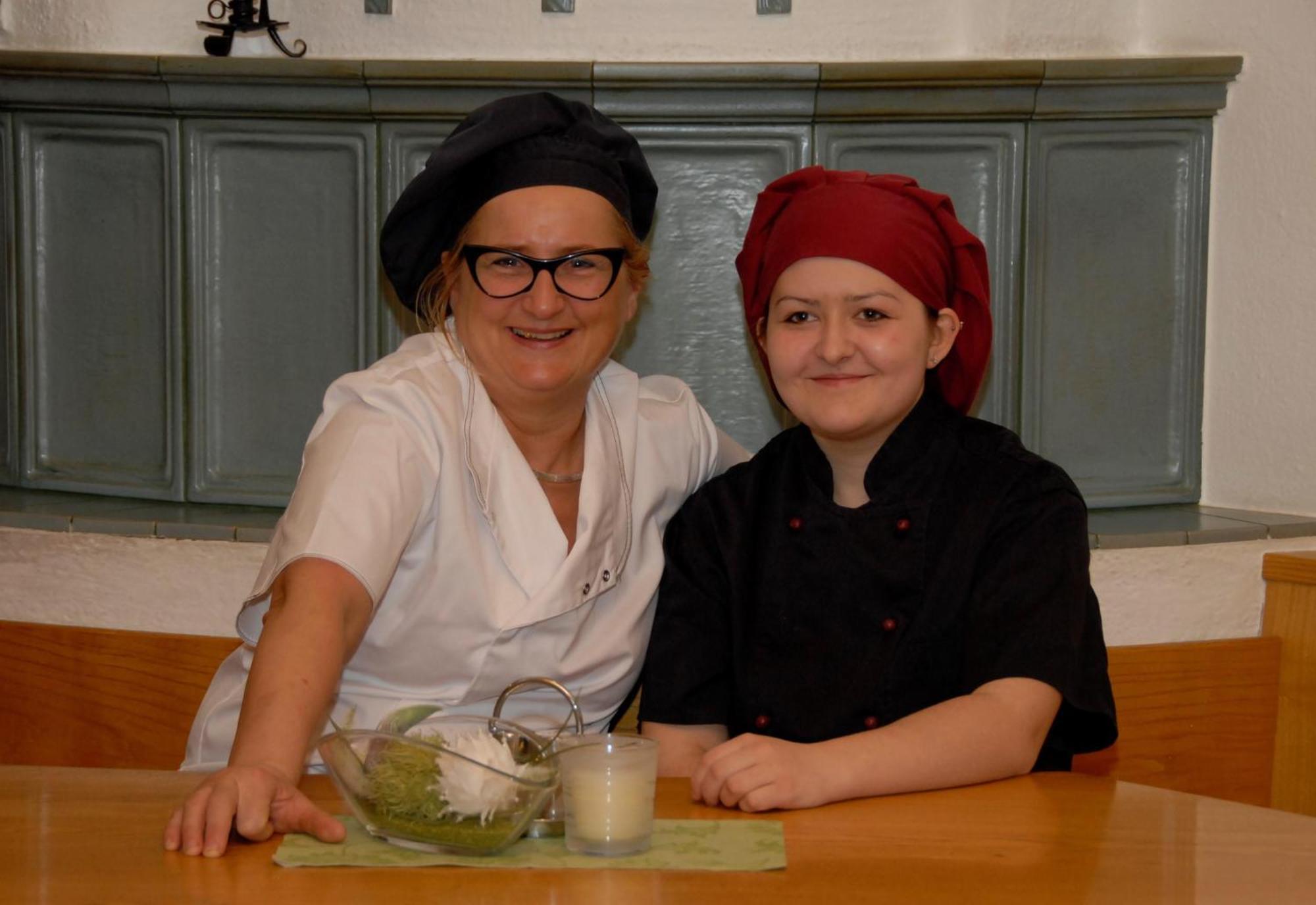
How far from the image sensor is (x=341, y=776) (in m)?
1.21

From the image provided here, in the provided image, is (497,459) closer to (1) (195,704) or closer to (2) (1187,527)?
(1) (195,704)

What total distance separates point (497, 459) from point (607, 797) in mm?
732

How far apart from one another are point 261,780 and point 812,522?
0.80 meters

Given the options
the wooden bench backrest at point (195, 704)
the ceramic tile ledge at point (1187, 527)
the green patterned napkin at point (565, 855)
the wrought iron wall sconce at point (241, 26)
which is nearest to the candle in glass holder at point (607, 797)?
the green patterned napkin at point (565, 855)

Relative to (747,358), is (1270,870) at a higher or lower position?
lower

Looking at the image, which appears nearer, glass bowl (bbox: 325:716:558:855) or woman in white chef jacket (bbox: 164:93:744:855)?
glass bowl (bbox: 325:716:558:855)

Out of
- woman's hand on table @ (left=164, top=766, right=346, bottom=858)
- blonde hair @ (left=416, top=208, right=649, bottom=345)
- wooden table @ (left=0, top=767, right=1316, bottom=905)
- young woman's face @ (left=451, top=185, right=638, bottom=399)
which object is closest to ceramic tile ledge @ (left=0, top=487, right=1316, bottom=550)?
blonde hair @ (left=416, top=208, right=649, bottom=345)

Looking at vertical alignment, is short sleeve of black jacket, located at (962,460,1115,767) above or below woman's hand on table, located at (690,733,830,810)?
above

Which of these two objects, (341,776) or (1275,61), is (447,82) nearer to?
(1275,61)

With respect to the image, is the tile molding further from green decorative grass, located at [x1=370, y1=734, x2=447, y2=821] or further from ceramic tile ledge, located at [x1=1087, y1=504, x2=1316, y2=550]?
green decorative grass, located at [x1=370, y1=734, x2=447, y2=821]

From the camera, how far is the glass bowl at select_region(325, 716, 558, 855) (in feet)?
3.79

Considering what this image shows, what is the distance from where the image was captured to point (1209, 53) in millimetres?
3236

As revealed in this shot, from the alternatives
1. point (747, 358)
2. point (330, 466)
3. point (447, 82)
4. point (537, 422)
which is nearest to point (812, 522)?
point (537, 422)

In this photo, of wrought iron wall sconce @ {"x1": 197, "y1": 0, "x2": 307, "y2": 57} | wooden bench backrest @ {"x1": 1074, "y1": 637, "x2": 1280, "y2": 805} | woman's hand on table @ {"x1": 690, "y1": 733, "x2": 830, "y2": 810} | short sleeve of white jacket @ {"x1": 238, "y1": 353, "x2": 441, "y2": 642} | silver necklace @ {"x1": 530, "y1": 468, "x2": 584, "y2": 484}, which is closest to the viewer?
woman's hand on table @ {"x1": 690, "y1": 733, "x2": 830, "y2": 810}
